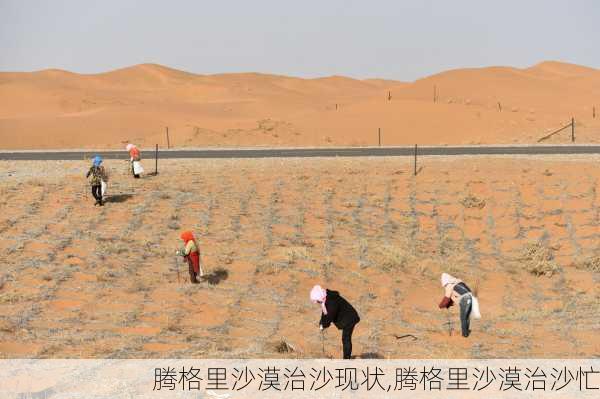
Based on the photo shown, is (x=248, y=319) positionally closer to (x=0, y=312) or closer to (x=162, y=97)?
(x=0, y=312)

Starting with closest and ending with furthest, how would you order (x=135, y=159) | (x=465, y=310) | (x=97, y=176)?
(x=465, y=310), (x=97, y=176), (x=135, y=159)

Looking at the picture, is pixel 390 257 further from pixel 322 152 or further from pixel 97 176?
pixel 322 152

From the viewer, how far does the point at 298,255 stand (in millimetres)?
19141

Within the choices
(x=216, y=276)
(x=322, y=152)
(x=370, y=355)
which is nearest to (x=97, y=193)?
(x=216, y=276)

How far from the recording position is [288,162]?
1158 inches

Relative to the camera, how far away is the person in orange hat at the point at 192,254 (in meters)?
15.7

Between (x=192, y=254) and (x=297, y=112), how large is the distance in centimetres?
6246

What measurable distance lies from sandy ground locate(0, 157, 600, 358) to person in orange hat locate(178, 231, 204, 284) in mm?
292

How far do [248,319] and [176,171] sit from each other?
1360 cm

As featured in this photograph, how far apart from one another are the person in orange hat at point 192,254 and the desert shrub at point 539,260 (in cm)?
963

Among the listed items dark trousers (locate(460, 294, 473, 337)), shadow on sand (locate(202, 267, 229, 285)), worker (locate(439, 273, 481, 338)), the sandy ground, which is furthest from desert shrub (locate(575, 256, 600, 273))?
shadow on sand (locate(202, 267, 229, 285))

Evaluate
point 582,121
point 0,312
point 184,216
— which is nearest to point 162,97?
point 582,121

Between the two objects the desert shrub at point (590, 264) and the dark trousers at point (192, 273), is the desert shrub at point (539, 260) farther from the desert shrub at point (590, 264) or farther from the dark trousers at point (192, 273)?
the dark trousers at point (192, 273)

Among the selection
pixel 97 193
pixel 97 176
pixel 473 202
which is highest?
pixel 97 176
